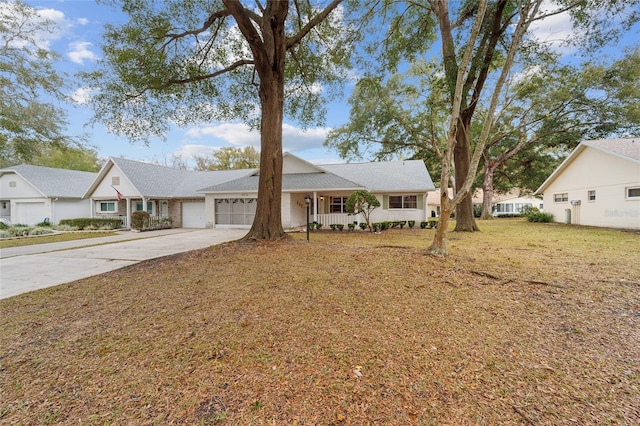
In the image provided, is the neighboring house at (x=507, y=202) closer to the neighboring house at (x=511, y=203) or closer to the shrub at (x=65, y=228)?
the neighboring house at (x=511, y=203)

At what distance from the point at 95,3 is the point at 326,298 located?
11.0 metres

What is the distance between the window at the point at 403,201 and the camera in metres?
16.6

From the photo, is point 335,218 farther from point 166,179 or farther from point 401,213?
point 166,179

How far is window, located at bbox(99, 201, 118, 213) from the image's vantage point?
1958cm

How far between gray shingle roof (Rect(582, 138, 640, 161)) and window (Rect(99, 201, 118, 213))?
3071 cm

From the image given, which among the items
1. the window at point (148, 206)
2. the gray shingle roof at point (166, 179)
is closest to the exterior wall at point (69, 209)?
the window at point (148, 206)

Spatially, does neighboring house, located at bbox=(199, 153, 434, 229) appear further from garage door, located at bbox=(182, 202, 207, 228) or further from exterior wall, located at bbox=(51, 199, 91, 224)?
exterior wall, located at bbox=(51, 199, 91, 224)

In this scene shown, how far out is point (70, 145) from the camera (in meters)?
14.6

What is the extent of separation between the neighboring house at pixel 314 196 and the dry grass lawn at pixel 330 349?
10.7m

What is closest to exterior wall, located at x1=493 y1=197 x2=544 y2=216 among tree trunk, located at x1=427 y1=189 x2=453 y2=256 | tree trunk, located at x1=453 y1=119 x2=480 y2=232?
tree trunk, located at x1=453 y1=119 x2=480 y2=232

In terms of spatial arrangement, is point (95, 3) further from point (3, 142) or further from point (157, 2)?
point (3, 142)

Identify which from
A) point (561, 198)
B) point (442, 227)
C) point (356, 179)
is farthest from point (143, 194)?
point (561, 198)

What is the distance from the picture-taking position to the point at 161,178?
2064cm

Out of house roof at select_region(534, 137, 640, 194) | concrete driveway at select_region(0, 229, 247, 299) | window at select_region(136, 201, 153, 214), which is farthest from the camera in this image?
window at select_region(136, 201, 153, 214)
